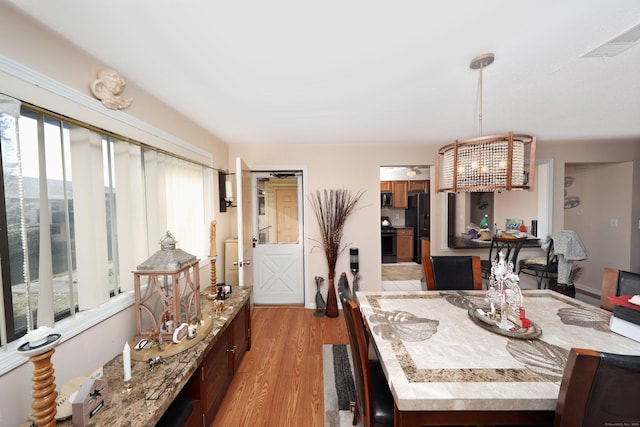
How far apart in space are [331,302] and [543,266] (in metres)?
3.00

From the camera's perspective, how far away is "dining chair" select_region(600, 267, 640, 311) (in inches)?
63.4

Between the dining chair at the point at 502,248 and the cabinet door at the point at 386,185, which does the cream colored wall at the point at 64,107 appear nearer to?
the dining chair at the point at 502,248

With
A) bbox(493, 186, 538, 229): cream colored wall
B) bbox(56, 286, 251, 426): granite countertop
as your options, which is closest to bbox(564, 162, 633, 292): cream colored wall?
bbox(493, 186, 538, 229): cream colored wall

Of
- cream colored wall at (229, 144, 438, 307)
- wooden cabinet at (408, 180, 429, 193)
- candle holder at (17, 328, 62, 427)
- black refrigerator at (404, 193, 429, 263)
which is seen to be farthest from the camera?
wooden cabinet at (408, 180, 429, 193)

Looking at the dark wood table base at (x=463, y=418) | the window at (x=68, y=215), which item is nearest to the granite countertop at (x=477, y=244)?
the dark wood table base at (x=463, y=418)

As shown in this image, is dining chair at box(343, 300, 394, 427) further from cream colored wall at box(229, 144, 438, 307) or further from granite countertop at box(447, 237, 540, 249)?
granite countertop at box(447, 237, 540, 249)

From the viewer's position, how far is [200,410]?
1.39 metres

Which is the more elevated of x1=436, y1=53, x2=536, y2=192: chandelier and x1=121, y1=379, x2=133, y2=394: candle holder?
x1=436, y1=53, x2=536, y2=192: chandelier

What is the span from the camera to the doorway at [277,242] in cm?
343

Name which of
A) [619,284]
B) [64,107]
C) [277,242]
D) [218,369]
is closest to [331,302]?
[277,242]

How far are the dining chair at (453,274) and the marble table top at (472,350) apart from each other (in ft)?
1.17

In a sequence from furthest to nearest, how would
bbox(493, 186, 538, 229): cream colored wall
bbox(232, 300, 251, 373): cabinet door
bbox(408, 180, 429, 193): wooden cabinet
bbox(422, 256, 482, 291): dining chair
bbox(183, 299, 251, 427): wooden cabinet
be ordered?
bbox(408, 180, 429, 193): wooden cabinet
bbox(493, 186, 538, 229): cream colored wall
bbox(422, 256, 482, 291): dining chair
bbox(232, 300, 251, 373): cabinet door
bbox(183, 299, 251, 427): wooden cabinet

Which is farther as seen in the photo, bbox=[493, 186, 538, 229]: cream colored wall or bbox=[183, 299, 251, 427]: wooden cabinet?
bbox=[493, 186, 538, 229]: cream colored wall

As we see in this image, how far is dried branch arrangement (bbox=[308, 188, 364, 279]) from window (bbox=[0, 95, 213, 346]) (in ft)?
6.18
